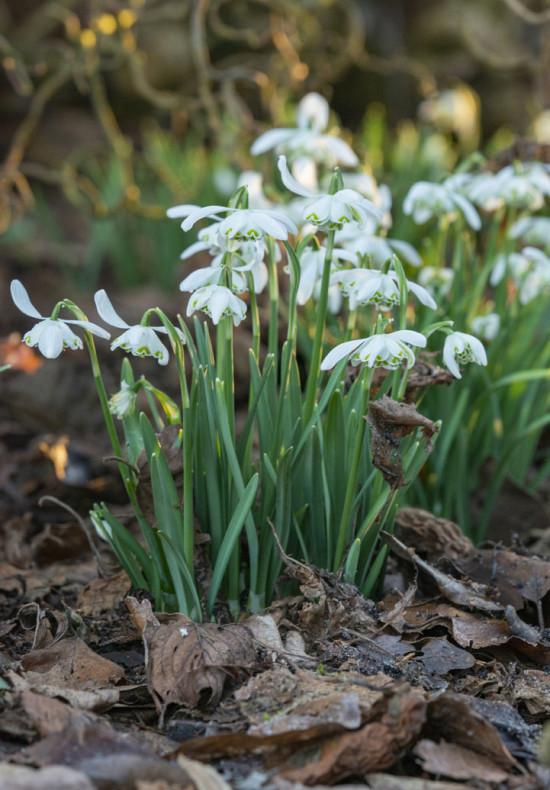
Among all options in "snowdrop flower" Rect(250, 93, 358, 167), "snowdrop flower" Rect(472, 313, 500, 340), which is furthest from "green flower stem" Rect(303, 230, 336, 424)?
"snowdrop flower" Rect(250, 93, 358, 167)

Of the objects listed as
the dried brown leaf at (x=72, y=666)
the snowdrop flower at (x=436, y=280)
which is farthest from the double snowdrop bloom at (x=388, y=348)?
the snowdrop flower at (x=436, y=280)

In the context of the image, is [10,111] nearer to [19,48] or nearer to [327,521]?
[19,48]

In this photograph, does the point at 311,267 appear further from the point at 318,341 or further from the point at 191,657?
the point at 191,657

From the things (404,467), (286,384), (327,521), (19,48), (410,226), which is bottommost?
(327,521)

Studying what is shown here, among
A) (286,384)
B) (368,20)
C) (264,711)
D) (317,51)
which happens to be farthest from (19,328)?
(368,20)

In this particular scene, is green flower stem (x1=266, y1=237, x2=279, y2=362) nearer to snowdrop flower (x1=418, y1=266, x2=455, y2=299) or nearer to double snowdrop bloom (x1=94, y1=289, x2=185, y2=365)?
double snowdrop bloom (x1=94, y1=289, x2=185, y2=365)

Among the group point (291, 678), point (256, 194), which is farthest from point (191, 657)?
point (256, 194)
